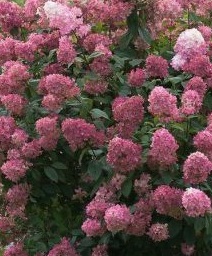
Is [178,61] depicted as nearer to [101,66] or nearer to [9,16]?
[101,66]

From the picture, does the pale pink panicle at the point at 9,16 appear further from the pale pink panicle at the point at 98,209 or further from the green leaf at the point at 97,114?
the pale pink panicle at the point at 98,209

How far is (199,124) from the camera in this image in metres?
2.67

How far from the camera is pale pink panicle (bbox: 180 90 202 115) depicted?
98.7 inches

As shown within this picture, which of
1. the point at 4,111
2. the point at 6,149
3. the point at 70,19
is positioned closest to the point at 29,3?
the point at 70,19

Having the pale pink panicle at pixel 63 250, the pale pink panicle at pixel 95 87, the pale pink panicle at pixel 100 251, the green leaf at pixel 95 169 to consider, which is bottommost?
the pale pink panicle at pixel 63 250

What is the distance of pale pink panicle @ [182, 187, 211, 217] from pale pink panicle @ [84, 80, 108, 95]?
0.79 meters

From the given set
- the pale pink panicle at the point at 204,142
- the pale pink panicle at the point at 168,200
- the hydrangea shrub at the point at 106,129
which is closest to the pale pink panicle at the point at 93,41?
the hydrangea shrub at the point at 106,129

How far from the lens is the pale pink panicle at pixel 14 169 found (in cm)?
254

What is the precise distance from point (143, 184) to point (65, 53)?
0.71 meters

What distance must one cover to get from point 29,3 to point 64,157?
3.03 ft

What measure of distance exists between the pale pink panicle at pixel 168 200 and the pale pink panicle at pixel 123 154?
14cm

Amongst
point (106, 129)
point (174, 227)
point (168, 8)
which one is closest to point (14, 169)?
point (106, 129)

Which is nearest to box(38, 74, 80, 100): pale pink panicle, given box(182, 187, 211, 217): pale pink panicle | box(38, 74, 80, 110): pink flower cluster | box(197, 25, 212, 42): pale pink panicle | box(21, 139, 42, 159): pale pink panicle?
box(38, 74, 80, 110): pink flower cluster

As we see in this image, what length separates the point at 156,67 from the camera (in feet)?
9.36
